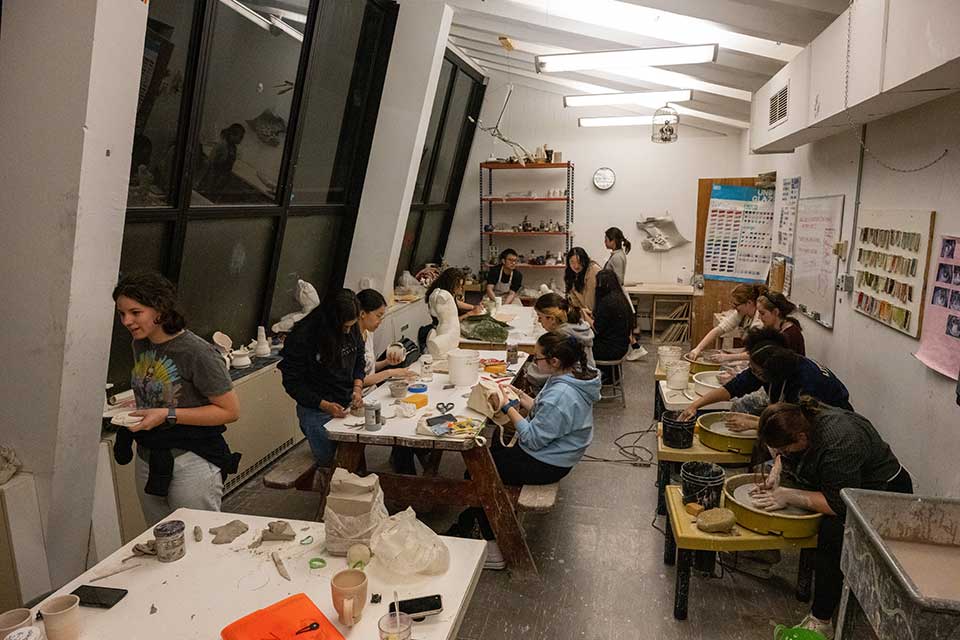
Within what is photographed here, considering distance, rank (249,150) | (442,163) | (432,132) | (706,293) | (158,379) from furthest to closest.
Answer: (442,163) < (432,132) < (706,293) < (249,150) < (158,379)

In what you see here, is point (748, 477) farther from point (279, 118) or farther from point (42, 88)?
point (279, 118)

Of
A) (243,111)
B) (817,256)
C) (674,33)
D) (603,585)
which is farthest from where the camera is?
(674,33)

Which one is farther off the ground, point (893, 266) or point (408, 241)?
point (408, 241)

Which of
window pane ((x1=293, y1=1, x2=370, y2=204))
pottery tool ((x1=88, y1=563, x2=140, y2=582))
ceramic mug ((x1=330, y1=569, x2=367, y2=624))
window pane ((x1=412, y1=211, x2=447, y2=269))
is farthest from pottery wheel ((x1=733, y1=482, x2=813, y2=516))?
window pane ((x1=412, y1=211, x2=447, y2=269))

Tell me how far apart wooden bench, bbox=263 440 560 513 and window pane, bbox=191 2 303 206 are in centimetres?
174

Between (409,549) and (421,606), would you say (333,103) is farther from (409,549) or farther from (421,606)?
(421,606)

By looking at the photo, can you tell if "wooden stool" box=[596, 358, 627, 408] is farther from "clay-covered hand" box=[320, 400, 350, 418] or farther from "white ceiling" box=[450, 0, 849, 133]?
"clay-covered hand" box=[320, 400, 350, 418]

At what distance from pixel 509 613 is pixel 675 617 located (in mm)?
722

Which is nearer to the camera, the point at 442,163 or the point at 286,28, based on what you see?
the point at 286,28

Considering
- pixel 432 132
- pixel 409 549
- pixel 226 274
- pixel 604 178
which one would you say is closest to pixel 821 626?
pixel 409 549

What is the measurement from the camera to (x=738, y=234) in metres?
6.43

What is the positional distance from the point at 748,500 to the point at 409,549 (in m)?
1.60

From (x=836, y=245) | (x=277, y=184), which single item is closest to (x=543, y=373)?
(x=836, y=245)

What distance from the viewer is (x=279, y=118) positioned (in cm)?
452
